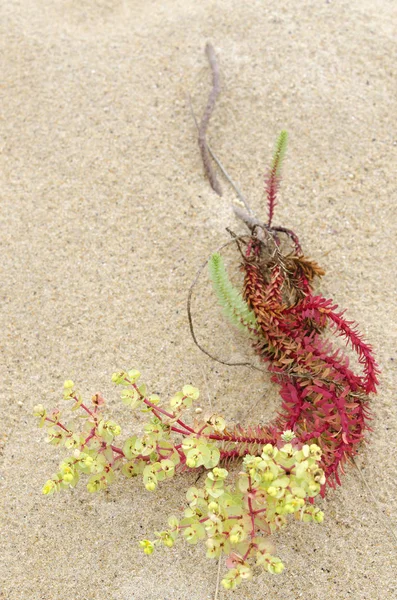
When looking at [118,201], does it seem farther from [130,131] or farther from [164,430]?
[164,430]

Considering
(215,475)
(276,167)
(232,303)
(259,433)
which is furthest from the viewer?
(276,167)

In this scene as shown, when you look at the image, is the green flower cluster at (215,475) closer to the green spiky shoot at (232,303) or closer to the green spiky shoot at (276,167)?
the green spiky shoot at (232,303)

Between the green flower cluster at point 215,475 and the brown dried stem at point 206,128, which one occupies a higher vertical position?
the brown dried stem at point 206,128

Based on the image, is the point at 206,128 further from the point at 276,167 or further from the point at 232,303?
the point at 232,303

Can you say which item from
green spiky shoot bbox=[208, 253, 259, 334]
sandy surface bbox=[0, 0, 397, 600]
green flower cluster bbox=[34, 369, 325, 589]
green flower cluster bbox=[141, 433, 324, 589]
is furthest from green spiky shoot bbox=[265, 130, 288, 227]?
green flower cluster bbox=[141, 433, 324, 589]

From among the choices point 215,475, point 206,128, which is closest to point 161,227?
point 206,128

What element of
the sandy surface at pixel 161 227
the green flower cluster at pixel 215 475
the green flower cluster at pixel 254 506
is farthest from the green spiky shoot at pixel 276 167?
the green flower cluster at pixel 254 506

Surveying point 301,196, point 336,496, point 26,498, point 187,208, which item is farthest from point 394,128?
point 26,498
